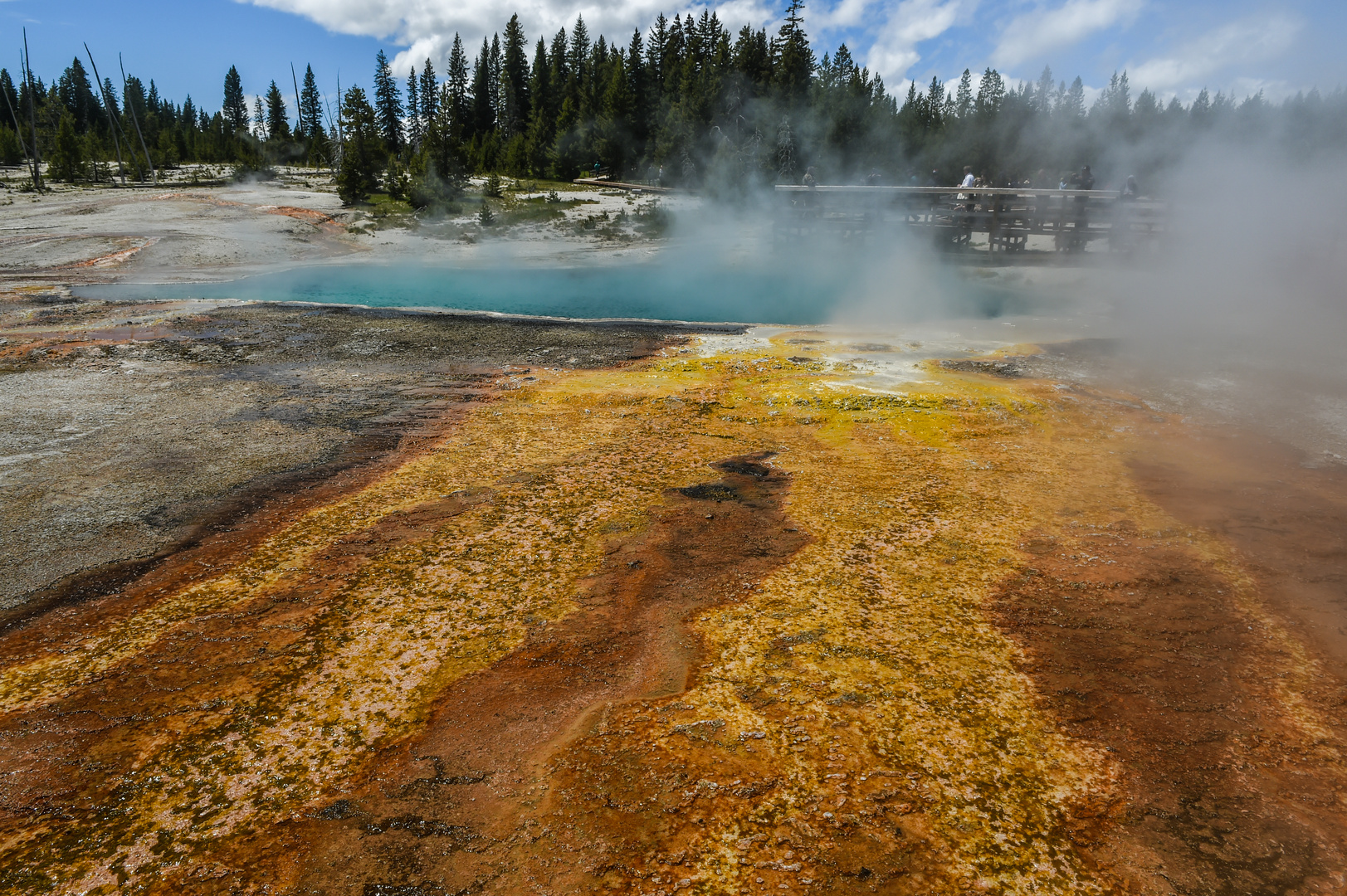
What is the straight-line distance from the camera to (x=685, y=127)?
1235 inches

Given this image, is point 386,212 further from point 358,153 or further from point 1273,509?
point 1273,509

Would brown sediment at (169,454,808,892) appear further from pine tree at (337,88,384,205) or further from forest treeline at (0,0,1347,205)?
pine tree at (337,88,384,205)

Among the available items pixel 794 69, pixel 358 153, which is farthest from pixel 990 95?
pixel 358 153

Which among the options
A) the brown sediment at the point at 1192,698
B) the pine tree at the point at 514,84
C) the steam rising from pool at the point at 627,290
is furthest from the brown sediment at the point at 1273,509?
the pine tree at the point at 514,84

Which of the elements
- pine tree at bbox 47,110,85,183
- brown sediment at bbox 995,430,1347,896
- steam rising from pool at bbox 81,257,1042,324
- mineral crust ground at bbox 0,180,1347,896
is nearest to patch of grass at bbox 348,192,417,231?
steam rising from pool at bbox 81,257,1042,324

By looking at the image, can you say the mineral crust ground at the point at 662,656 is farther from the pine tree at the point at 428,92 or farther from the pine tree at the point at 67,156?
the pine tree at the point at 428,92

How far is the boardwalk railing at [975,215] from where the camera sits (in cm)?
1451

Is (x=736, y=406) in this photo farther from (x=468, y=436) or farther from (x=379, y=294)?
(x=379, y=294)

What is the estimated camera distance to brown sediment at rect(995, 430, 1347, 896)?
1.95 meters

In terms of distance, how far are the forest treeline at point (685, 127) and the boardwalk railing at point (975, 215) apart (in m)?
1.47

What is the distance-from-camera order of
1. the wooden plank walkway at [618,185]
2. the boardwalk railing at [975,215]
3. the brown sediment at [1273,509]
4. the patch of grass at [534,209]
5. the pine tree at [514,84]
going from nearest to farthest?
1. the brown sediment at [1273,509]
2. the boardwalk railing at [975,215]
3. the patch of grass at [534,209]
4. the wooden plank walkway at [618,185]
5. the pine tree at [514,84]

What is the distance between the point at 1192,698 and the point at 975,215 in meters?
16.4

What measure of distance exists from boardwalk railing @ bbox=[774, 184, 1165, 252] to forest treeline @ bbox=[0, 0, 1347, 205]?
4.81ft

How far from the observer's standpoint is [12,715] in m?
2.35
